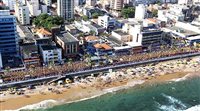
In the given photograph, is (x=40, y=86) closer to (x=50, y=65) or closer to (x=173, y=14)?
(x=50, y=65)

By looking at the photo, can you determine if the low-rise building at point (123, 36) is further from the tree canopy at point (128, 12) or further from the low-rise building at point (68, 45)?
the tree canopy at point (128, 12)

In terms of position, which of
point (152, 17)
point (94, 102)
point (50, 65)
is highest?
point (152, 17)

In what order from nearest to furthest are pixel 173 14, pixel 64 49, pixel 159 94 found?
1. pixel 159 94
2. pixel 64 49
3. pixel 173 14

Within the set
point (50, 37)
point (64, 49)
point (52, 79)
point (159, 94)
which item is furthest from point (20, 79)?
point (159, 94)

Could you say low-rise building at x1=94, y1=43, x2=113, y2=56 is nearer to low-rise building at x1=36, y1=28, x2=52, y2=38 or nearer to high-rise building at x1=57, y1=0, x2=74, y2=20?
low-rise building at x1=36, y1=28, x2=52, y2=38

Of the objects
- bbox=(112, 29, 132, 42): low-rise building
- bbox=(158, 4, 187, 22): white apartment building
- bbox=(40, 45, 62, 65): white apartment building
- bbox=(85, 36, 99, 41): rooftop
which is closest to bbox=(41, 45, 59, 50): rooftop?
bbox=(40, 45, 62, 65): white apartment building

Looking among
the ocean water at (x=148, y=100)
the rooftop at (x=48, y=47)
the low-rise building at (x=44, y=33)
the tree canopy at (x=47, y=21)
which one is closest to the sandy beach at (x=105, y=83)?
the ocean water at (x=148, y=100)
